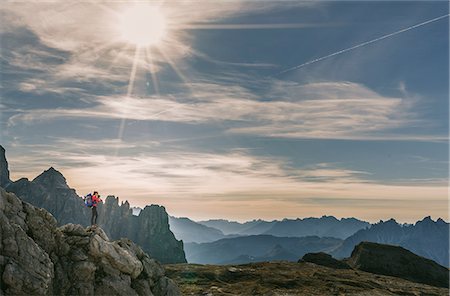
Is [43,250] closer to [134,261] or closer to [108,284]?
[108,284]

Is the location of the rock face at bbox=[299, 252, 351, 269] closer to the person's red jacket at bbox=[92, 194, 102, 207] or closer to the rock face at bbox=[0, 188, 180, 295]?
the rock face at bbox=[0, 188, 180, 295]

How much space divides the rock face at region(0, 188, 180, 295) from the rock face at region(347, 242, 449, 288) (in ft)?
219

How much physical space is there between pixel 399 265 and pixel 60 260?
83.6 meters

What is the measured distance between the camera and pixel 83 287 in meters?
34.8

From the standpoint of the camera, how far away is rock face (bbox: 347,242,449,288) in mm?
85750

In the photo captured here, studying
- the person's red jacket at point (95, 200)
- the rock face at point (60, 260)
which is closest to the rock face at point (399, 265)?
the rock face at point (60, 260)

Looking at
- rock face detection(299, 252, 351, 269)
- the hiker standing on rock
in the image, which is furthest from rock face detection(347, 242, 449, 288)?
the hiker standing on rock

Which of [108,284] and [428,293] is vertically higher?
[108,284]

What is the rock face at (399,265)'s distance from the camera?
85.8 meters

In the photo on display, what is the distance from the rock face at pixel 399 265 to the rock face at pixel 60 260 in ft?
219

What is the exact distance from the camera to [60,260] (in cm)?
3584

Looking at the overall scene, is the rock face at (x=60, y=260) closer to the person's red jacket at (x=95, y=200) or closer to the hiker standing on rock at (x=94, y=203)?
the hiker standing on rock at (x=94, y=203)

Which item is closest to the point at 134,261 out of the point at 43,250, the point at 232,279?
the point at 43,250

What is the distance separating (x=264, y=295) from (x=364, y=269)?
48.6m
